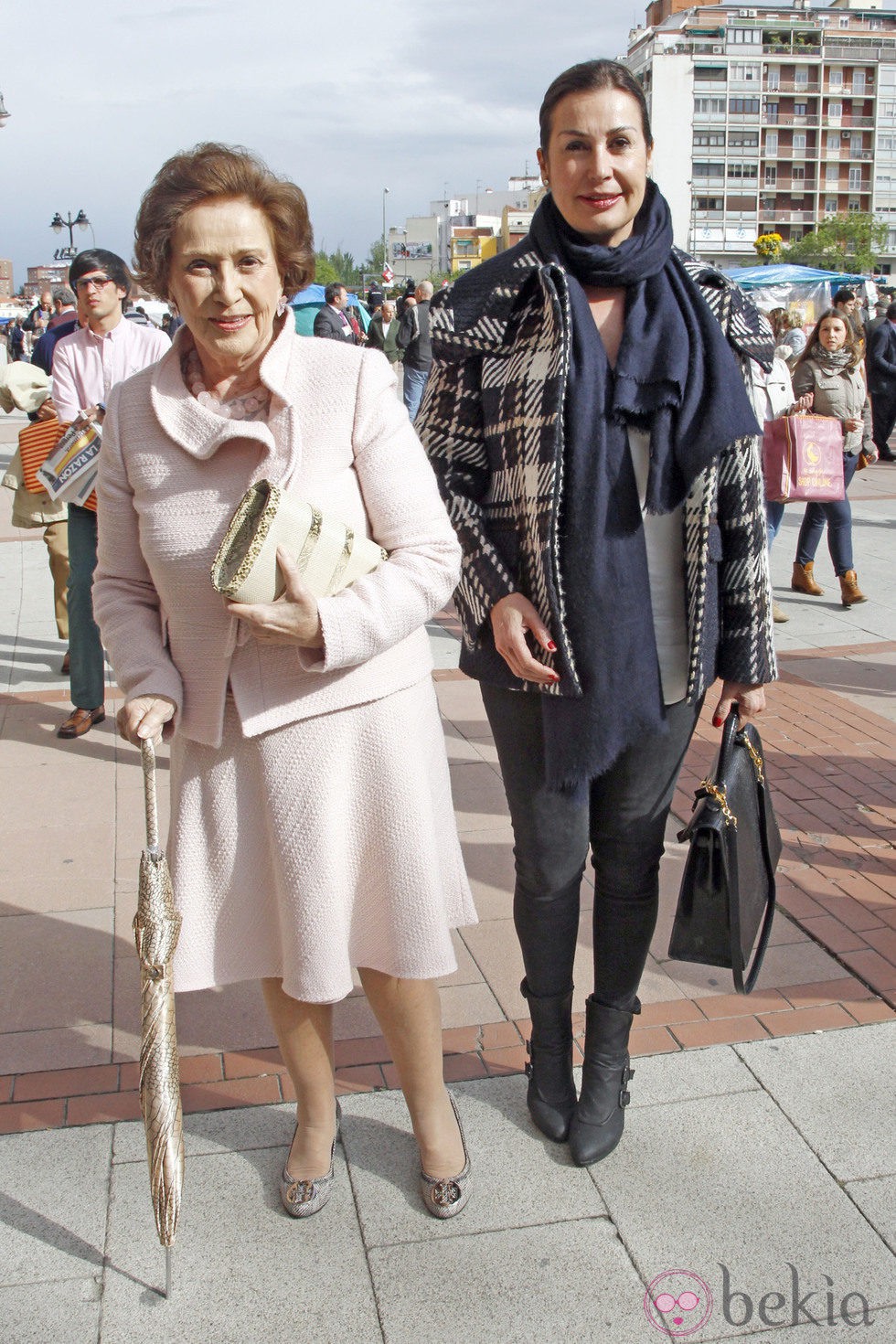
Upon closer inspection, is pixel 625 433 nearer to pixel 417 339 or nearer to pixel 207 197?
pixel 207 197

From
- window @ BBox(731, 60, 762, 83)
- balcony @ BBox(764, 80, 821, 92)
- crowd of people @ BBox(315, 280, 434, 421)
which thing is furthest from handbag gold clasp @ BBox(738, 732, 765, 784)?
balcony @ BBox(764, 80, 821, 92)

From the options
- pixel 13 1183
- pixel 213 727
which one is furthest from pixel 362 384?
pixel 13 1183

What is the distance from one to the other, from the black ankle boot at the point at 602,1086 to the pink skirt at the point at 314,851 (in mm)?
506

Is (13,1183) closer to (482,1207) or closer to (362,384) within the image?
(482,1207)

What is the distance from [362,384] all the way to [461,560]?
0.44m

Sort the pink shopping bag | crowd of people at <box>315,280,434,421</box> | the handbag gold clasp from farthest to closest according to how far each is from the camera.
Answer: crowd of people at <box>315,280,434,421</box> → the pink shopping bag → the handbag gold clasp

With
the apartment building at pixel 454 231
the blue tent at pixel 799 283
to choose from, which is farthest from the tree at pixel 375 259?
the blue tent at pixel 799 283

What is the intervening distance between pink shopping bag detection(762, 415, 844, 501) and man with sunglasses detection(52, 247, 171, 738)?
364 cm

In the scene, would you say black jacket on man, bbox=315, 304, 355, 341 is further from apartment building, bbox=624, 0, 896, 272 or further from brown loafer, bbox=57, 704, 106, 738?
apartment building, bbox=624, 0, 896, 272

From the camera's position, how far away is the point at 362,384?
2090 mm

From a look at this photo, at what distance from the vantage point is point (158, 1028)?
1.98m

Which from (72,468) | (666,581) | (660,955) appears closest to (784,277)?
(72,468)

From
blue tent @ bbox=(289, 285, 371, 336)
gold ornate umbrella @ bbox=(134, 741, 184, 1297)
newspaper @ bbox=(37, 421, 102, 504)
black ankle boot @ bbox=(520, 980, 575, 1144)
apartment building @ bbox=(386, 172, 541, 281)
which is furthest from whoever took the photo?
apartment building @ bbox=(386, 172, 541, 281)

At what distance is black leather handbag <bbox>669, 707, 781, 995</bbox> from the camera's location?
234 centimetres
